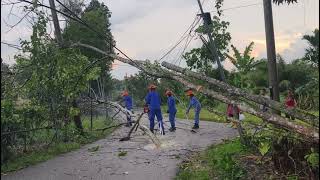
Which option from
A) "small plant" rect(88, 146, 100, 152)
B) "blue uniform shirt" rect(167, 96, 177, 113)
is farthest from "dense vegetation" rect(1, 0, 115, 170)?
"blue uniform shirt" rect(167, 96, 177, 113)

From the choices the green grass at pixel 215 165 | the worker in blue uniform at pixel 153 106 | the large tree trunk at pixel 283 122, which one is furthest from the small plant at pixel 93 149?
the large tree trunk at pixel 283 122

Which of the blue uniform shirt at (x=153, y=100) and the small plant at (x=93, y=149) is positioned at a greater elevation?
the blue uniform shirt at (x=153, y=100)

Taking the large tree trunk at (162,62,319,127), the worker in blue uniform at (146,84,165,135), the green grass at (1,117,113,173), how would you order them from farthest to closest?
the worker in blue uniform at (146,84,165,135), the green grass at (1,117,113,173), the large tree trunk at (162,62,319,127)

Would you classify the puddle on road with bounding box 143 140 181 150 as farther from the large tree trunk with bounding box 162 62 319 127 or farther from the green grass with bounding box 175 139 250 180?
the large tree trunk with bounding box 162 62 319 127

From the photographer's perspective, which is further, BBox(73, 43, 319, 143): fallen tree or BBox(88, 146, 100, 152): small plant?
BBox(88, 146, 100, 152): small plant

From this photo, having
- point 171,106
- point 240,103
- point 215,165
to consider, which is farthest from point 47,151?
point 240,103

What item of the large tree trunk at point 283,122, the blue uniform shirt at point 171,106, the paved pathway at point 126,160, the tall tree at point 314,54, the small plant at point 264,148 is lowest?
the paved pathway at point 126,160

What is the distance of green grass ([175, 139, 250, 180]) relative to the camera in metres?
10.5

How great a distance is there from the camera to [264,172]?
35.6 feet

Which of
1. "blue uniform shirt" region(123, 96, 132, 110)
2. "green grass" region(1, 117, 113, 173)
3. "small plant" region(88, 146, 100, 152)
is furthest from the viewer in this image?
"blue uniform shirt" region(123, 96, 132, 110)

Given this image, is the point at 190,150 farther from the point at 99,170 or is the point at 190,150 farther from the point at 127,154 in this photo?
the point at 99,170

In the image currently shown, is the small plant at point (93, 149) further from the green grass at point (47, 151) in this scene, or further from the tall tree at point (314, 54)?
the tall tree at point (314, 54)

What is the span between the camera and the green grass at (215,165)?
1055 cm

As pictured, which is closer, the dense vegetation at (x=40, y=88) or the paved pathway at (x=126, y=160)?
the paved pathway at (x=126, y=160)
